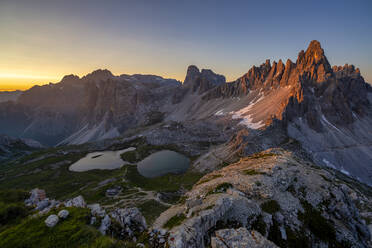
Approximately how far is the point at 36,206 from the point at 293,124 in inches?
6696

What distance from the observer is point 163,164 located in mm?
130500

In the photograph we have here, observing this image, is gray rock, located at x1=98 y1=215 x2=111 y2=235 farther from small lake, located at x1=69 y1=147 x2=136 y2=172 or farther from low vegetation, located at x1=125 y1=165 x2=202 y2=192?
small lake, located at x1=69 y1=147 x2=136 y2=172

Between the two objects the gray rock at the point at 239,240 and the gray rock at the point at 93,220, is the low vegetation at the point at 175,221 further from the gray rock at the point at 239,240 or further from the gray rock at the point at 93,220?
the gray rock at the point at 93,220

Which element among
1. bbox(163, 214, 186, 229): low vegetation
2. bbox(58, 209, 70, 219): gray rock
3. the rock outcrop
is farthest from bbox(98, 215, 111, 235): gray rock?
bbox(163, 214, 186, 229): low vegetation

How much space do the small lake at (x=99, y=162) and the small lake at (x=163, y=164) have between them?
23.6m

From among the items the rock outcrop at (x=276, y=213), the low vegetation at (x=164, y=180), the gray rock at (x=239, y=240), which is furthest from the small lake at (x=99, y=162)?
the gray rock at (x=239, y=240)

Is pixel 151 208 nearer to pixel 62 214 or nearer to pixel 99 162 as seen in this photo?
pixel 62 214

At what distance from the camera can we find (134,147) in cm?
18062

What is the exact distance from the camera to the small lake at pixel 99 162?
135000 millimetres

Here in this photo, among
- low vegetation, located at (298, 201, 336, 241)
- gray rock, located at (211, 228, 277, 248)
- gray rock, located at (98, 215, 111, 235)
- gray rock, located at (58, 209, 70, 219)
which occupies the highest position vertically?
gray rock, located at (58, 209, 70, 219)

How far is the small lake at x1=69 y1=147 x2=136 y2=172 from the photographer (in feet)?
443

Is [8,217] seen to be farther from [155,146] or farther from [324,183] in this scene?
[155,146]

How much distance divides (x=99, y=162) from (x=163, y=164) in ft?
209

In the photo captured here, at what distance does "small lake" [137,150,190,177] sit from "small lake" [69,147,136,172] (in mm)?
23594
